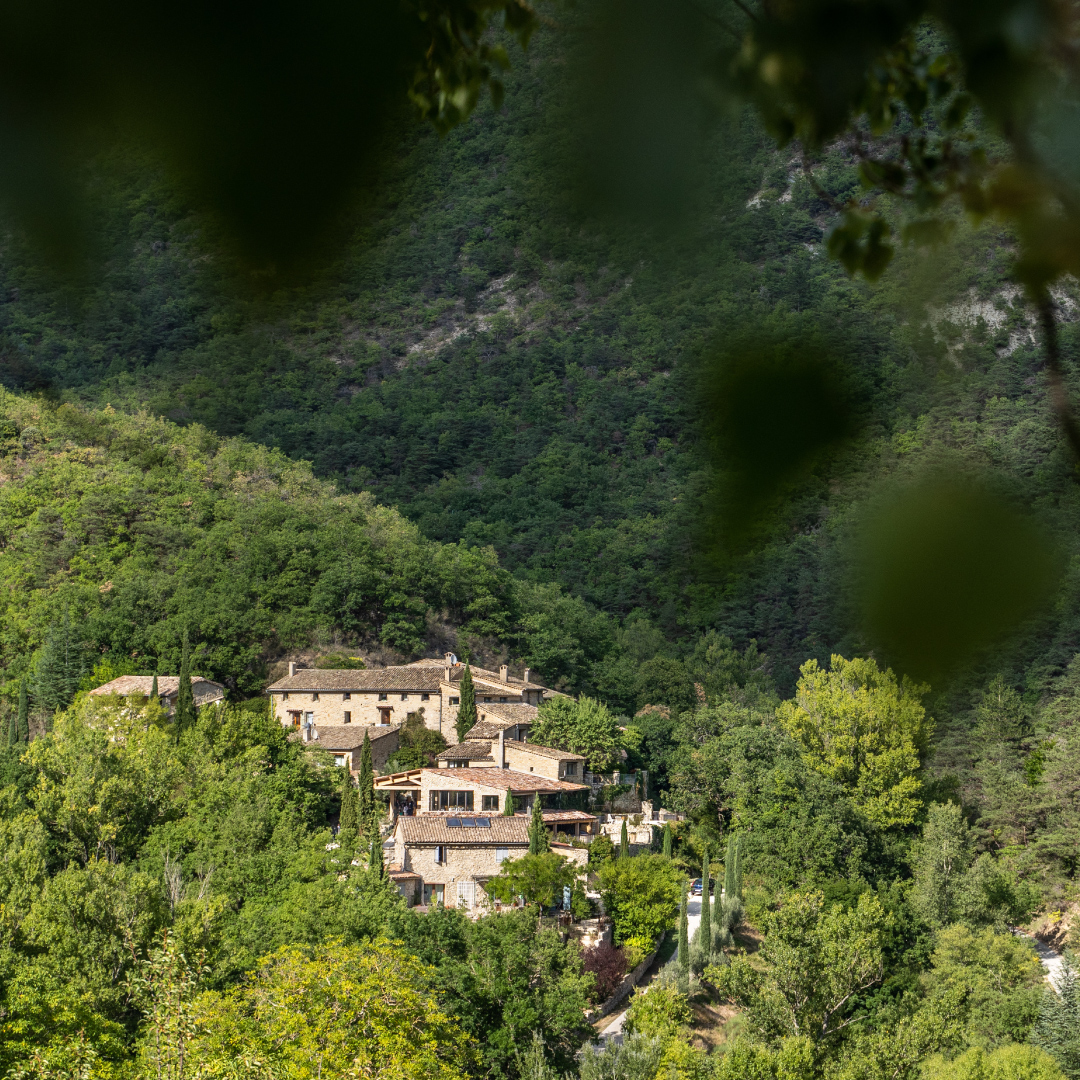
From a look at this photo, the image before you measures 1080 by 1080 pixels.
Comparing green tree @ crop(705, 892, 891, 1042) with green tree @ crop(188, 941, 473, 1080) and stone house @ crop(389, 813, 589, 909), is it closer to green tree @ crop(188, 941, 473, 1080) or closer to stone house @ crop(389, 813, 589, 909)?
stone house @ crop(389, 813, 589, 909)

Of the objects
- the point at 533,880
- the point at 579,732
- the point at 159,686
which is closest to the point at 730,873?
the point at 533,880

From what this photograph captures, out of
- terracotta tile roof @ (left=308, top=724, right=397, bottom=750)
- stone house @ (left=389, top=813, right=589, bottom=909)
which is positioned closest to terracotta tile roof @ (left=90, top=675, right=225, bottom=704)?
terracotta tile roof @ (left=308, top=724, right=397, bottom=750)

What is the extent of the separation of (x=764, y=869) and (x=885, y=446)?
1301 inches

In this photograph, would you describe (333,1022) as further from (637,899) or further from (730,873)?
(730,873)

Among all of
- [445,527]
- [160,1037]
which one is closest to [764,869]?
[160,1037]

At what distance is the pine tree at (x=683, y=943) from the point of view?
26297 millimetres

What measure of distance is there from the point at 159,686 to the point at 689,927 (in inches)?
780

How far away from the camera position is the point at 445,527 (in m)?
69.8

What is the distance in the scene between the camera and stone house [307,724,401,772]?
1448 inches

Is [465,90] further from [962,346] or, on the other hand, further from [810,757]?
[810,757]

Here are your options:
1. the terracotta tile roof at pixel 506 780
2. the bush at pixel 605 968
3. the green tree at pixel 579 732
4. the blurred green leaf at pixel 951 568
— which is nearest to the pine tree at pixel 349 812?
the terracotta tile roof at pixel 506 780

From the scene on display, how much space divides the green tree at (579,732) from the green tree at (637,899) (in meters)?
8.11

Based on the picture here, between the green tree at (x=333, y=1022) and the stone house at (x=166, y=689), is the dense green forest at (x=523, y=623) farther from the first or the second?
the stone house at (x=166, y=689)

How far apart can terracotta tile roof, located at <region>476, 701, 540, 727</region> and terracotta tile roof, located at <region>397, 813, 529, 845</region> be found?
8.57m
